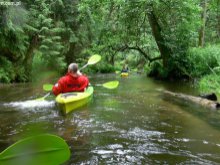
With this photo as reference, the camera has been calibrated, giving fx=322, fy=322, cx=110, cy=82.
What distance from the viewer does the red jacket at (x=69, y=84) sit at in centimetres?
723

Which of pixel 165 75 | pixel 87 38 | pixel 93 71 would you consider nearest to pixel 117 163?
pixel 165 75

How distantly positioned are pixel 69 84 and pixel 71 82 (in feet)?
0.21

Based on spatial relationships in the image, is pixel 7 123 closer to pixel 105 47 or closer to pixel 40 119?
pixel 40 119

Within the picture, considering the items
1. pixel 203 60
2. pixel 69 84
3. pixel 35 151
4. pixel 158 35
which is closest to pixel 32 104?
pixel 69 84

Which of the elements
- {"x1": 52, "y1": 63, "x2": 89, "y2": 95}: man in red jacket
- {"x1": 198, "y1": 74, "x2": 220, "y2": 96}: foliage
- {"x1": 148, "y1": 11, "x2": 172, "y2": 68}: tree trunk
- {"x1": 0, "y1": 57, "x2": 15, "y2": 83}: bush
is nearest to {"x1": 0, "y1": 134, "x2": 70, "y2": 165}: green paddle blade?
{"x1": 52, "y1": 63, "x2": 89, "y2": 95}: man in red jacket

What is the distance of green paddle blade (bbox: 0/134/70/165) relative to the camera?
26.6 inches

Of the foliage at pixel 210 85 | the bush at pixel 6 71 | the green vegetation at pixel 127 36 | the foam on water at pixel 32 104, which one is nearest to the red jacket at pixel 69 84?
the foam on water at pixel 32 104

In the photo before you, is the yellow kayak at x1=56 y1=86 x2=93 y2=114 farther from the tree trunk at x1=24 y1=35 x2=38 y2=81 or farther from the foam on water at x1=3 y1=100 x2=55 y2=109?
the tree trunk at x1=24 y1=35 x2=38 y2=81

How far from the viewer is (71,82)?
735cm

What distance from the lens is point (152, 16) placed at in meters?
14.6

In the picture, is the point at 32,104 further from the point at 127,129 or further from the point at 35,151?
the point at 35,151

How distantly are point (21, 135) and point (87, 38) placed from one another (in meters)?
18.1

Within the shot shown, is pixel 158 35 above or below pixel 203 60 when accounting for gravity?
above

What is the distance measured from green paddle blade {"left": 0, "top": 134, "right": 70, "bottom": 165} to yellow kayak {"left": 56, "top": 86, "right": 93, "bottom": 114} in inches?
235
